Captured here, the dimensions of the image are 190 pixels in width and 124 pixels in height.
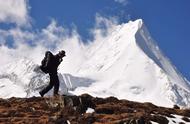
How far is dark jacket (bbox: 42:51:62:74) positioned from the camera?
114 feet

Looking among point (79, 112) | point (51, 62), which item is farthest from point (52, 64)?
point (79, 112)

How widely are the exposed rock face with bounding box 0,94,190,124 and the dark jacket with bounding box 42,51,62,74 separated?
1454mm

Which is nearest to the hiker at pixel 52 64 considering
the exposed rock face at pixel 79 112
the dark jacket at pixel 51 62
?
the dark jacket at pixel 51 62

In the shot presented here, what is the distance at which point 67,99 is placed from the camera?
33.2m

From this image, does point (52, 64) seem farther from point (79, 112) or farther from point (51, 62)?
point (79, 112)

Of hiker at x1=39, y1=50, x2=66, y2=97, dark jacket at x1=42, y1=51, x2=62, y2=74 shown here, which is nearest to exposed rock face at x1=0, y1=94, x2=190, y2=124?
hiker at x1=39, y1=50, x2=66, y2=97

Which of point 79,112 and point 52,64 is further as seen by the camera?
point 52,64

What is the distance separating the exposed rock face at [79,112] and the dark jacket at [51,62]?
4.77ft

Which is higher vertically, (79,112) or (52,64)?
(52,64)

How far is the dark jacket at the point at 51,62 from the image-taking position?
34688mm

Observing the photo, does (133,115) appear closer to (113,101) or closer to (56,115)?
(56,115)

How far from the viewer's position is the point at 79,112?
107 ft

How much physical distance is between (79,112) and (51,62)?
351 centimetres

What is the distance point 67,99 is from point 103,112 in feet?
6.49
